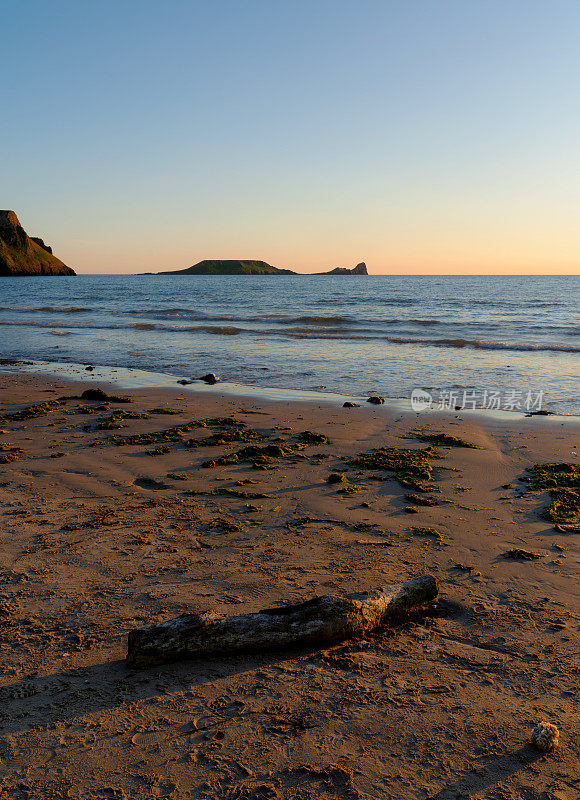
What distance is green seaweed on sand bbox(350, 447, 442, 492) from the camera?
22.2ft

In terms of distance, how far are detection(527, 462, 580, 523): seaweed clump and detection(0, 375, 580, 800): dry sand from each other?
182mm

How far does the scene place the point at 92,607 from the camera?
3.91m

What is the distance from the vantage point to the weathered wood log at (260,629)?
3324 mm

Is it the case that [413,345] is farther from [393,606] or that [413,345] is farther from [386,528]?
[393,606]

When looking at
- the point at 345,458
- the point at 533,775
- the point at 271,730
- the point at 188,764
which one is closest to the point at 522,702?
the point at 533,775

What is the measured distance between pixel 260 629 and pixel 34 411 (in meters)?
7.98

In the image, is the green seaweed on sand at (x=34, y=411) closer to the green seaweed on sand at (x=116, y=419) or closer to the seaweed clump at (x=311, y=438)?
the green seaweed on sand at (x=116, y=419)

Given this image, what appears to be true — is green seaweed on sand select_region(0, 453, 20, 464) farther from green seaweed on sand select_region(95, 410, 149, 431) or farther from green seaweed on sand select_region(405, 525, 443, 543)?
green seaweed on sand select_region(405, 525, 443, 543)

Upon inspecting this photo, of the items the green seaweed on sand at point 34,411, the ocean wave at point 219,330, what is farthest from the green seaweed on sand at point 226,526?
the ocean wave at point 219,330

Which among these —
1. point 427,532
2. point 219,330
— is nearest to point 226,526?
point 427,532

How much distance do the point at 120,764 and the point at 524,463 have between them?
6.42 metres

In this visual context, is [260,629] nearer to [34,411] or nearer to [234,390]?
[34,411]

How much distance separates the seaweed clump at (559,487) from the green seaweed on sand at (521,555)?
0.96 metres

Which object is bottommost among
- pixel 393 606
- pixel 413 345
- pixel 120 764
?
pixel 120 764
